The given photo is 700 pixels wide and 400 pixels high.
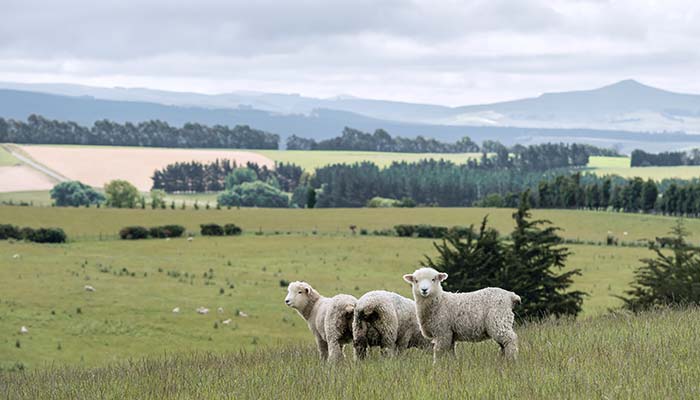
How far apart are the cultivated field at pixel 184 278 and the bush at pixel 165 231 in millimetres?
4907

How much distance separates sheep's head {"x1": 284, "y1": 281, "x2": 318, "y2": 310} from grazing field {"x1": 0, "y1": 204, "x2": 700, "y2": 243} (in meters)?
84.1

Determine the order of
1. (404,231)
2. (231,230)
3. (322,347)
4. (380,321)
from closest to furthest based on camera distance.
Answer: (380,321)
(322,347)
(231,230)
(404,231)

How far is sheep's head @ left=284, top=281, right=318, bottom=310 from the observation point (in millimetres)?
16391

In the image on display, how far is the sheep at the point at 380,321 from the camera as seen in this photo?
14469 mm

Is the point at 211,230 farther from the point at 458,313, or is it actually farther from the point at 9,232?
the point at 458,313

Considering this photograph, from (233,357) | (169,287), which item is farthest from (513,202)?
(233,357)

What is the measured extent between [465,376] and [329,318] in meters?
5.26

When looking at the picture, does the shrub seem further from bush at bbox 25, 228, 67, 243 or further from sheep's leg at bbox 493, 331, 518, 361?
sheep's leg at bbox 493, 331, 518, 361

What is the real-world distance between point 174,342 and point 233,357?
97.9ft

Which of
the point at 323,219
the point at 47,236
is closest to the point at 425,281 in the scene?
the point at 47,236

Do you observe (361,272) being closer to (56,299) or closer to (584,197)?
(56,299)

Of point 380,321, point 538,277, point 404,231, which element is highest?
point 380,321

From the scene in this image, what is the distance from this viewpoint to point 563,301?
30.9 meters

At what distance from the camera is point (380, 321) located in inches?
573
